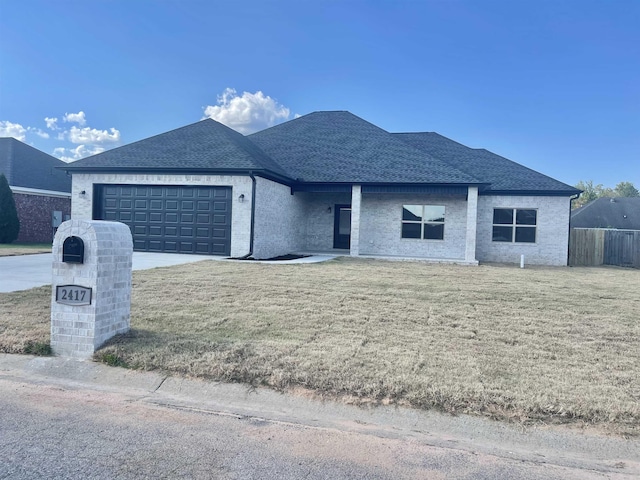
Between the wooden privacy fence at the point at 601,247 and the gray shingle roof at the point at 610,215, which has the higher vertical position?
the gray shingle roof at the point at 610,215

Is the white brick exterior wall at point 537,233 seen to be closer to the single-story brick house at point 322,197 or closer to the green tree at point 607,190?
the single-story brick house at point 322,197

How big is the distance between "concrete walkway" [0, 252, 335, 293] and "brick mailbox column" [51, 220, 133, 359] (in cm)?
376

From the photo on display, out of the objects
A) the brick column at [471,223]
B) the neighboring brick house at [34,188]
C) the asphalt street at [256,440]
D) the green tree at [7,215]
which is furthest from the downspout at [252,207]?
the green tree at [7,215]

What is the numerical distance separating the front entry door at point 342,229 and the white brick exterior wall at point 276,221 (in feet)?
5.24

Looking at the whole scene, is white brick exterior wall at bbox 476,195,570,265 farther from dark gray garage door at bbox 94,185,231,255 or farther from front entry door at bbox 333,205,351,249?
dark gray garage door at bbox 94,185,231,255

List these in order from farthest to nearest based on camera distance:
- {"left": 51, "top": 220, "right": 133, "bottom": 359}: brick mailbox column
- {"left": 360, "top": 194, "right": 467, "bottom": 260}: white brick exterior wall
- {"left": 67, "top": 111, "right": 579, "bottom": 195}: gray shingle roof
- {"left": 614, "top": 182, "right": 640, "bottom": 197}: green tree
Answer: {"left": 614, "top": 182, "right": 640, "bottom": 197}: green tree
{"left": 360, "top": 194, "right": 467, "bottom": 260}: white brick exterior wall
{"left": 67, "top": 111, "right": 579, "bottom": 195}: gray shingle roof
{"left": 51, "top": 220, "right": 133, "bottom": 359}: brick mailbox column

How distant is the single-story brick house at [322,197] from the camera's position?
16.0 meters

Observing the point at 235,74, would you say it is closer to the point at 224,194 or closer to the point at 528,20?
the point at 224,194

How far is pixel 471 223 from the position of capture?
17.2 meters

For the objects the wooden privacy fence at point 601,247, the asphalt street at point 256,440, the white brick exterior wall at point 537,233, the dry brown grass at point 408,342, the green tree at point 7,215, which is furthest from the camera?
the green tree at point 7,215

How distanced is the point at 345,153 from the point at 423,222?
472cm

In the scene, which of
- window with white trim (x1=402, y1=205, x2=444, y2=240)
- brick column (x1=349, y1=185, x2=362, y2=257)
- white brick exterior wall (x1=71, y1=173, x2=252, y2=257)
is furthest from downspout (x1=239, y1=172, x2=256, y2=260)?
window with white trim (x1=402, y1=205, x2=444, y2=240)

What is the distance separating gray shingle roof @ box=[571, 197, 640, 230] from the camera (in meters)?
39.7

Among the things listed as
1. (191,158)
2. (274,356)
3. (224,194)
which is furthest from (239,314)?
(191,158)
